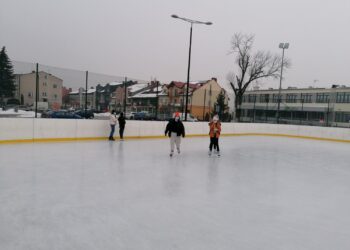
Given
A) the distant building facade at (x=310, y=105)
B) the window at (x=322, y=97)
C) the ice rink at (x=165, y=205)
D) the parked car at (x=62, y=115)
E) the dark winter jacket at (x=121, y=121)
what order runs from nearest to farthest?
the ice rink at (x=165, y=205) < the parked car at (x=62, y=115) < the dark winter jacket at (x=121, y=121) < the distant building facade at (x=310, y=105) < the window at (x=322, y=97)

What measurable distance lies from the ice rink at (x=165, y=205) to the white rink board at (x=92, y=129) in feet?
11.1

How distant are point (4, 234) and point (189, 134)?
1516 centimetres

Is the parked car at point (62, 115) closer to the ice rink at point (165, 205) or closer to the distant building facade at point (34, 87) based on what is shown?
the distant building facade at point (34, 87)

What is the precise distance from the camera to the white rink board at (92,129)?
1188cm

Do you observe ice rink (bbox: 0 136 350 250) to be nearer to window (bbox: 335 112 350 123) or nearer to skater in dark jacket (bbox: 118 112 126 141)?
skater in dark jacket (bbox: 118 112 126 141)

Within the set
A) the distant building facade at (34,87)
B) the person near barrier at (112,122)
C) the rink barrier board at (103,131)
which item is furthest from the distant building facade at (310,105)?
the distant building facade at (34,87)

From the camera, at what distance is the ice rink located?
11.4ft

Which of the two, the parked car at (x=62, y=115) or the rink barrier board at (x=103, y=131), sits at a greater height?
the parked car at (x=62, y=115)

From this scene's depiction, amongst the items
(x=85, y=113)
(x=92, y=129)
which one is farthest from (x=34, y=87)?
(x=92, y=129)

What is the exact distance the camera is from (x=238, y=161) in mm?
9867

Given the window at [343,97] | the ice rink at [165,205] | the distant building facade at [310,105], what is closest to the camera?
the ice rink at [165,205]

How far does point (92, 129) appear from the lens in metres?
14.3

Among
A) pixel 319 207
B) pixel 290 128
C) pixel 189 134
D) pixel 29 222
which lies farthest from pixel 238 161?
pixel 290 128

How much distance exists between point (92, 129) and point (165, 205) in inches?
405
